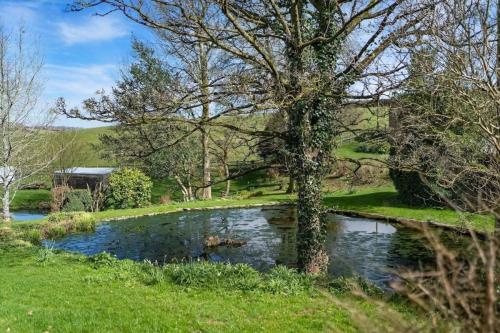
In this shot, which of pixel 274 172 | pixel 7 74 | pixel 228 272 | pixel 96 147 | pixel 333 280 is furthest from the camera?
pixel 274 172

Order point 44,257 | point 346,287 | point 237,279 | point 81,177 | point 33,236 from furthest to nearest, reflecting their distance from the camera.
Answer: point 81,177 < point 33,236 < point 44,257 < point 237,279 < point 346,287

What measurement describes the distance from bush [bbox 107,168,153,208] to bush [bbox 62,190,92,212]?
158 centimetres

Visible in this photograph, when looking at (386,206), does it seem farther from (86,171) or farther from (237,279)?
(86,171)

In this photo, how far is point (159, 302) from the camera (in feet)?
28.0

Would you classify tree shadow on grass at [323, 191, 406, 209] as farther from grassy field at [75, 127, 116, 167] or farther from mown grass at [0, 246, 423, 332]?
grassy field at [75, 127, 116, 167]

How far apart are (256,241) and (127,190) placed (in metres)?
17.5

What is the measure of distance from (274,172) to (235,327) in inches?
1366

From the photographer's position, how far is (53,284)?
1006 centimetres

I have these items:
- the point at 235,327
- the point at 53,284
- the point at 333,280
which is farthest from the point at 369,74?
the point at 53,284

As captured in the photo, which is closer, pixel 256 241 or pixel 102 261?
pixel 102 261

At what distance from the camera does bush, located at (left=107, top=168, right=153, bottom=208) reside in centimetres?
3372

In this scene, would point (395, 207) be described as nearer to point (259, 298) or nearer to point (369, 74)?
point (369, 74)

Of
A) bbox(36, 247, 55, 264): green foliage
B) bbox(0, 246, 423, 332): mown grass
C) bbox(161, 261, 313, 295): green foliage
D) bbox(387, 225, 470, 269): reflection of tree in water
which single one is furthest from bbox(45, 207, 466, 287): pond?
bbox(0, 246, 423, 332): mown grass

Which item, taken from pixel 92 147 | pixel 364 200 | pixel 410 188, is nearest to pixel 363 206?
pixel 364 200
